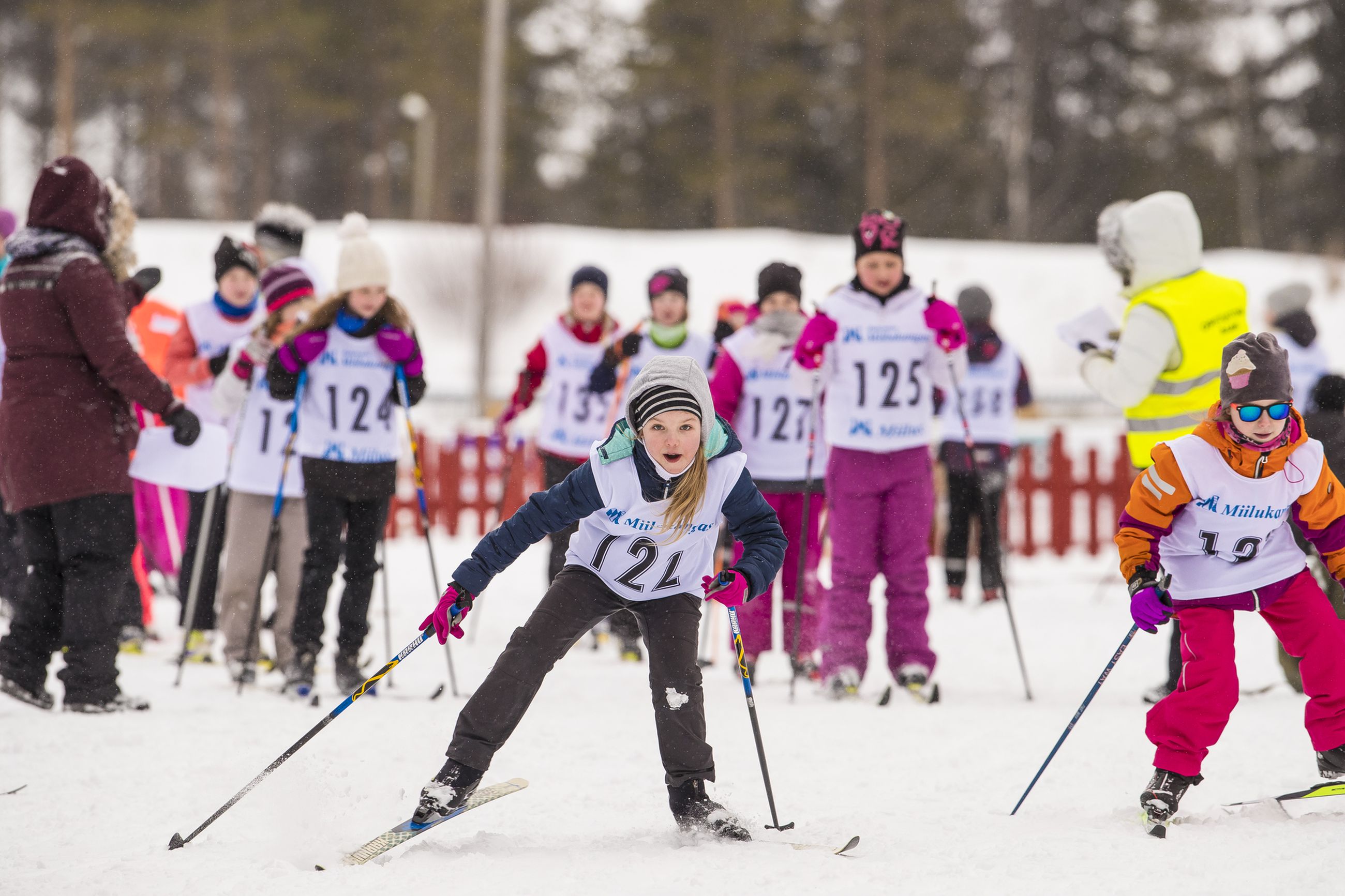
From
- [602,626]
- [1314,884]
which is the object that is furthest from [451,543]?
[1314,884]

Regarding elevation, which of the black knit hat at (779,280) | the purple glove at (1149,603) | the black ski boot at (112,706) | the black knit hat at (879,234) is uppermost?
the black knit hat at (879,234)

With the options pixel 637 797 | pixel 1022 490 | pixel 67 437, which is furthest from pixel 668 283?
pixel 1022 490

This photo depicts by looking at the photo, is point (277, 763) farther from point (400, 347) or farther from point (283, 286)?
point (283, 286)

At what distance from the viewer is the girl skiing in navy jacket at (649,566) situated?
350cm

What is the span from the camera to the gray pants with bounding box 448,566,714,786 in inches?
137

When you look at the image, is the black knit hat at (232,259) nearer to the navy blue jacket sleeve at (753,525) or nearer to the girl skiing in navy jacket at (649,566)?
the girl skiing in navy jacket at (649,566)

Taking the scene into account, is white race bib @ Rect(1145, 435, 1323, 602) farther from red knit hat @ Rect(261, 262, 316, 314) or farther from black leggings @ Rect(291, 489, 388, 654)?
red knit hat @ Rect(261, 262, 316, 314)

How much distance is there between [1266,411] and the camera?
3.65m

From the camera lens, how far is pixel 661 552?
11.9 feet

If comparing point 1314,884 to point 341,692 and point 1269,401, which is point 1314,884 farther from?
point 341,692

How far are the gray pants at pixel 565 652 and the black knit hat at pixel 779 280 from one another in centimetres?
265

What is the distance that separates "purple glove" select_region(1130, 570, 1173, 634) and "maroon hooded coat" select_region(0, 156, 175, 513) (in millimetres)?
3506

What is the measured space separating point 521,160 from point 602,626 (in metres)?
28.4

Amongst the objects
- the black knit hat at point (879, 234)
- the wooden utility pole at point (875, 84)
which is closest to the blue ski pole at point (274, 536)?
the black knit hat at point (879, 234)
